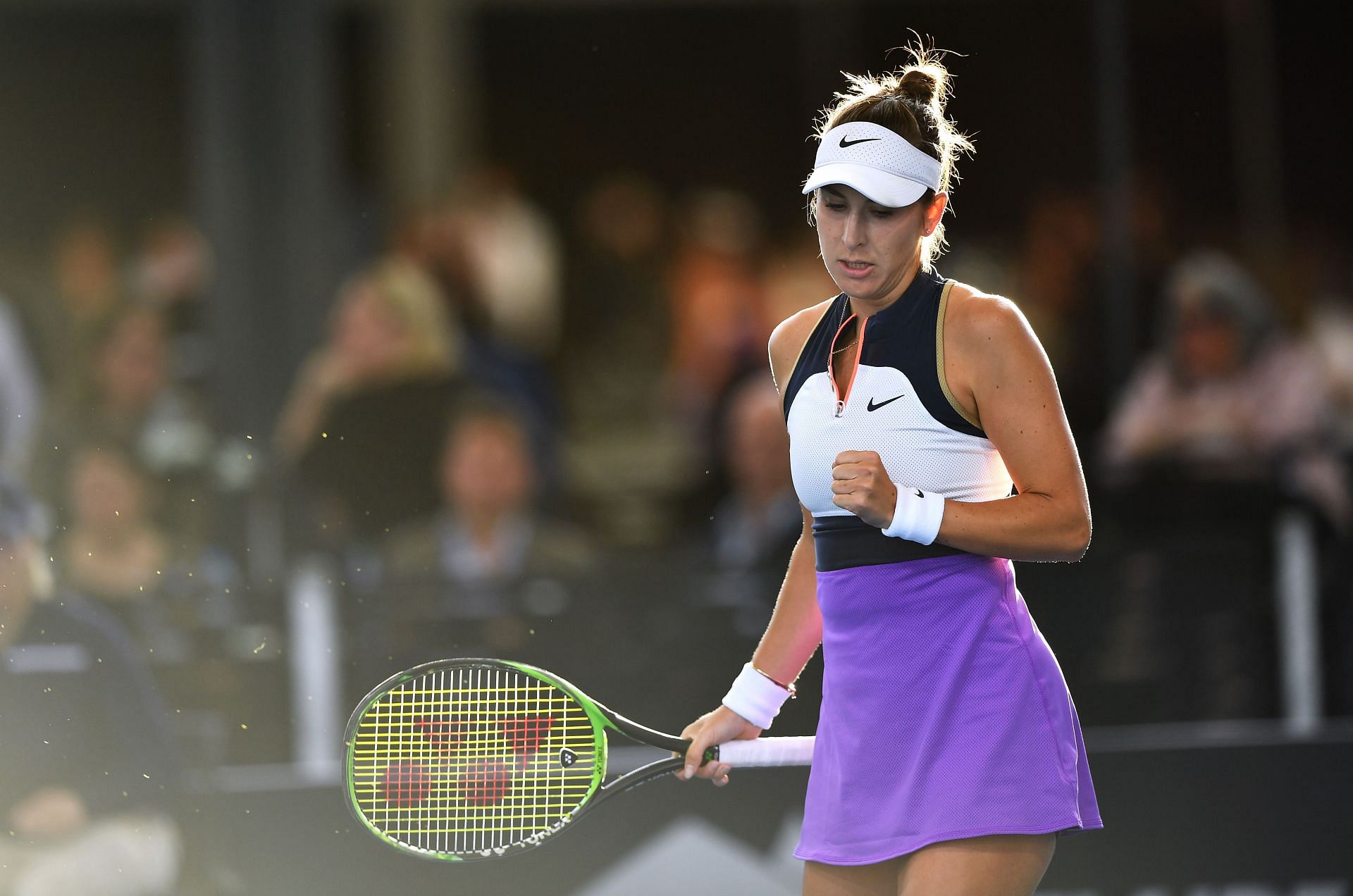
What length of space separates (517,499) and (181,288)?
8.39ft

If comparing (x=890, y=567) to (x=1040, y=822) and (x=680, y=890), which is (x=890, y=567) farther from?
(x=680, y=890)

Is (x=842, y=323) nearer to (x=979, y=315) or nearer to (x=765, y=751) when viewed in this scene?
(x=979, y=315)

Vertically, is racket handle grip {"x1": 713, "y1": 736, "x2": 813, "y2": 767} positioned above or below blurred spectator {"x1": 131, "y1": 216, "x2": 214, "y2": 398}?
below

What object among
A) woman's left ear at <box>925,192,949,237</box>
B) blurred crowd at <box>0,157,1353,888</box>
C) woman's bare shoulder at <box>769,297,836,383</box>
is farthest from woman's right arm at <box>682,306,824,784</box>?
blurred crowd at <box>0,157,1353,888</box>

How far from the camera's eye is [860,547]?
2535mm

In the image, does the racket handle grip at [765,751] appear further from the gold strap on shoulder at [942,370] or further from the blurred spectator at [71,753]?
the blurred spectator at [71,753]

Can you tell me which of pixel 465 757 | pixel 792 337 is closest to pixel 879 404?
pixel 792 337

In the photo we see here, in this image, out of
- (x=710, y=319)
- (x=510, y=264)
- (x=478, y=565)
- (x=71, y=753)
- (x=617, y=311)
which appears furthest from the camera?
(x=617, y=311)

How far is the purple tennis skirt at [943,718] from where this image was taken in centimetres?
245

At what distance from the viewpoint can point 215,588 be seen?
4.83m

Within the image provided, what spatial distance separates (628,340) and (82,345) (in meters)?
2.74

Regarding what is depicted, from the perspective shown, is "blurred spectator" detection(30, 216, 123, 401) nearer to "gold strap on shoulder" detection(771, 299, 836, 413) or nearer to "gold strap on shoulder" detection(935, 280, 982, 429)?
"gold strap on shoulder" detection(771, 299, 836, 413)

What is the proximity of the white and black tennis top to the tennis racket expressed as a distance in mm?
570

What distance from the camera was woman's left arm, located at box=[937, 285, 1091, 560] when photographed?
95.1 inches
